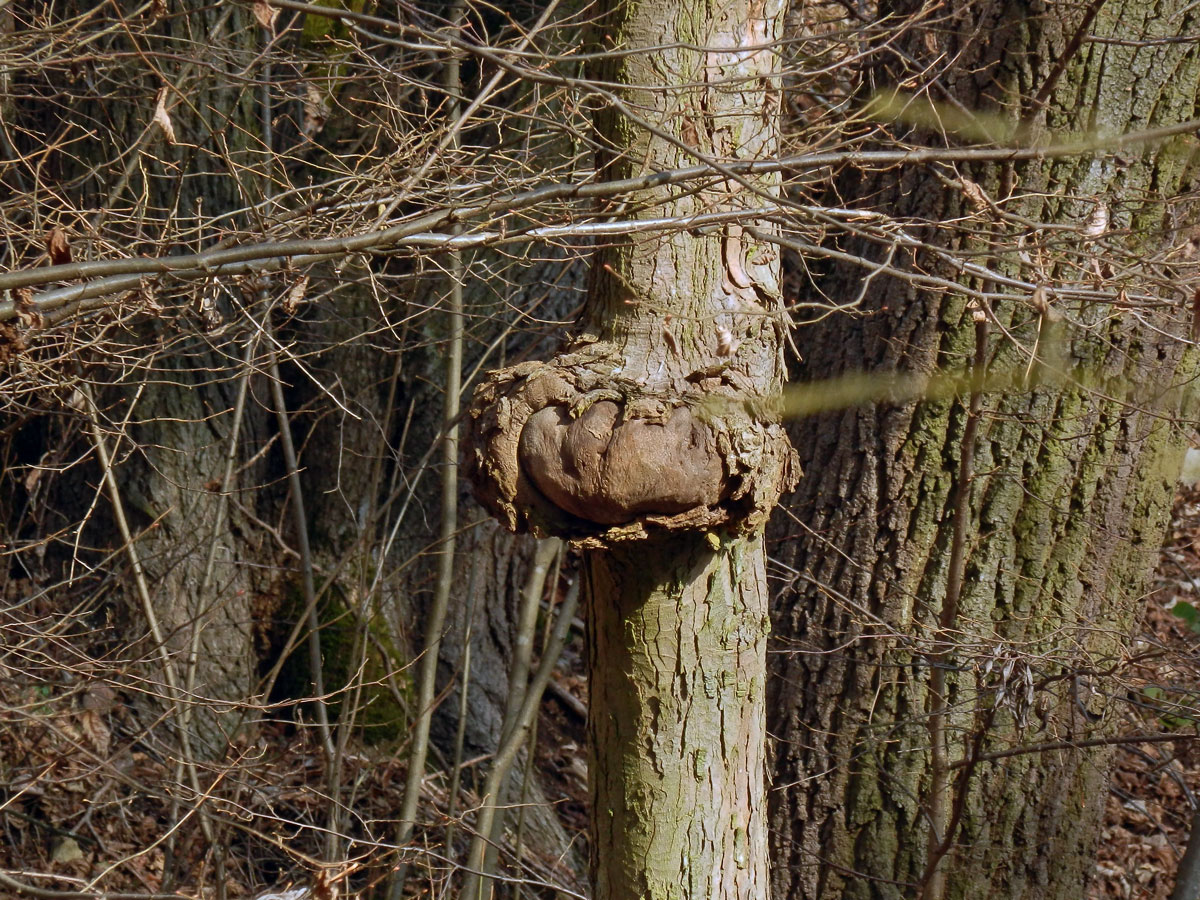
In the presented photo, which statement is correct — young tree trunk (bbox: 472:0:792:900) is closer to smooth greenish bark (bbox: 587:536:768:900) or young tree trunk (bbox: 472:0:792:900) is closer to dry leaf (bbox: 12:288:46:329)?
smooth greenish bark (bbox: 587:536:768:900)

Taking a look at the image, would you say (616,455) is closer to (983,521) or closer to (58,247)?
(58,247)

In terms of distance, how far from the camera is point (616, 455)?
85.4 inches

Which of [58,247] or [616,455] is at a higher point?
[58,247]

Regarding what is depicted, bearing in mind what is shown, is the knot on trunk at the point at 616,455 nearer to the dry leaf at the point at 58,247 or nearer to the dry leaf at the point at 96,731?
the dry leaf at the point at 58,247

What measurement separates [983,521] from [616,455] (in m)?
1.70

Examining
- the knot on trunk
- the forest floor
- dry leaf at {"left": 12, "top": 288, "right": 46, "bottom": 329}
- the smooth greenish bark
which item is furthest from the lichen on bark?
the forest floor

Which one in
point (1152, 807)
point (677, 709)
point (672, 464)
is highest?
point (672, 464)

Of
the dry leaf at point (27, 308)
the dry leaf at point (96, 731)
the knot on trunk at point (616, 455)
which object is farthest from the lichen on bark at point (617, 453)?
the dry leaf at point (96, 731)

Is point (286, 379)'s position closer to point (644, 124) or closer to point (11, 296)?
point (11, 296)

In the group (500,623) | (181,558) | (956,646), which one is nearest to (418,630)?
(500,623)

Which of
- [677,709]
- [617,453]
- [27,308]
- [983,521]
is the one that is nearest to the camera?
[27,308]

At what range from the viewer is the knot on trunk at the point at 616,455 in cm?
218

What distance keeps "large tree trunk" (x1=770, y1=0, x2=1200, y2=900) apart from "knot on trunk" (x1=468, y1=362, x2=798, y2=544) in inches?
46.8

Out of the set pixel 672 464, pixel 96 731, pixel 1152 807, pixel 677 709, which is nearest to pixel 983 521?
pixel 677 709
